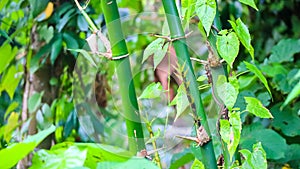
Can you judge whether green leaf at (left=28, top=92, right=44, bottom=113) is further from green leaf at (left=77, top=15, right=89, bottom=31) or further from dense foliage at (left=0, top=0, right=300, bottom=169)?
green leaf at (left=77, top=15, right=89, bottom=31)

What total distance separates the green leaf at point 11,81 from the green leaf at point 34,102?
92 millimetres

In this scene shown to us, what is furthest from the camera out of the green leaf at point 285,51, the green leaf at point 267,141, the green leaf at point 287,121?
the green leaf at point 285,51

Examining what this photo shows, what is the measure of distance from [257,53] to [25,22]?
78 centimetres

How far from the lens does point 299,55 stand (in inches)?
56.0

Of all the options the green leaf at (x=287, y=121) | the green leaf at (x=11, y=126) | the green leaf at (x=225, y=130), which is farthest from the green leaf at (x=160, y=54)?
the green leaf at (x=11, y=126)

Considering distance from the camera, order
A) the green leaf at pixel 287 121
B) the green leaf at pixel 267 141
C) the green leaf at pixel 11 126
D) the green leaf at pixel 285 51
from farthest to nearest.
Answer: the green leaf at pixel 11 126
the green leaf at pixel 285 51
the green leaf at pixel 287 121
the green leaf at pixel 267 141

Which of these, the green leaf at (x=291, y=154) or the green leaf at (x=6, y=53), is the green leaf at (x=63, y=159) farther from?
the green leaf at (x=6, y=53)

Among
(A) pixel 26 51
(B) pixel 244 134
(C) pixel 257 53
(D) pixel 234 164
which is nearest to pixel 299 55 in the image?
(C) pixel 257 53

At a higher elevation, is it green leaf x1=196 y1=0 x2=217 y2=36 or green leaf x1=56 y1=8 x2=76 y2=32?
green leaf x1=196 y1=0 x2=217 y2=36

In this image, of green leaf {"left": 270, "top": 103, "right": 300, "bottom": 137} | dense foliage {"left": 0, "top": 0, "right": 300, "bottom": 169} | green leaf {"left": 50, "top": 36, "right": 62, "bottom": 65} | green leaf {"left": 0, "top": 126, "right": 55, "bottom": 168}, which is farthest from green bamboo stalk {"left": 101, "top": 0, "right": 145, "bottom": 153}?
green leaf {"left": 50, "top": 36, "right": 62, "bottom": 65}

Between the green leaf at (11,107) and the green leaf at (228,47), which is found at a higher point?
the green leaf at (228,47)

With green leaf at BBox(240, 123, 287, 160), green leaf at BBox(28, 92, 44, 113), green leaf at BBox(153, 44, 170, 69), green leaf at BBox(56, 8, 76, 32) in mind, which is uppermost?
green leaf at BBox(56, 8, 76, 32)

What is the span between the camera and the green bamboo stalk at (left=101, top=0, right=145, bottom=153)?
1.57 ft

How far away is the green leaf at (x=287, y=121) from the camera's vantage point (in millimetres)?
858
